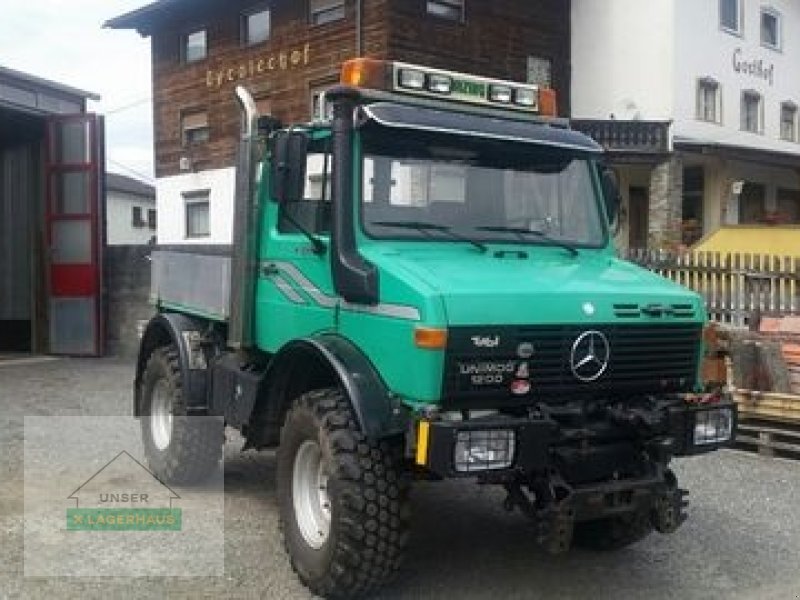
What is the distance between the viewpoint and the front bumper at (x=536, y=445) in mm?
4578

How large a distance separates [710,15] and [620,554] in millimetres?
25643

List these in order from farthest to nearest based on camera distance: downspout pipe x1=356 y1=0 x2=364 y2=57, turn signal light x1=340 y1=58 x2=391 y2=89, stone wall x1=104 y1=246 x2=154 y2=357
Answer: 1. downspout pipe x1=356 y1=0 x2=364 y2=57
2. stone wall x1=104 y1=246 x2=154 y2=357
3. turn signal light x1=340 y1=58 x2=391 y2=89

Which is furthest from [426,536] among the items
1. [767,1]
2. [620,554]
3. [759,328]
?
[767,1]

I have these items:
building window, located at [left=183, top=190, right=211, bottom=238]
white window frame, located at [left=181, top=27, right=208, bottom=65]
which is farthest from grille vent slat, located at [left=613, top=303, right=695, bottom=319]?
white window frame, located at [left=181, top=27, right=208, bottom=65]

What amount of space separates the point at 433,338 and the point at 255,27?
83.8 feet

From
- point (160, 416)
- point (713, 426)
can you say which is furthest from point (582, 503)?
point (160, 416)

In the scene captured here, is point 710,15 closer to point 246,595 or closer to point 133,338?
point 133,338

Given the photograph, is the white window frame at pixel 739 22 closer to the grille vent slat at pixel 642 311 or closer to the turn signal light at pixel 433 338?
the grille vent slat at pixel 642 311

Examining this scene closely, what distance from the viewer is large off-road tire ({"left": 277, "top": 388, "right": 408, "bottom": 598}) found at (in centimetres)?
488

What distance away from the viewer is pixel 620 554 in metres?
6.01

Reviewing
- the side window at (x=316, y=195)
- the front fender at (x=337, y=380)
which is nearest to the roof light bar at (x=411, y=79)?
the side window at (x=316, y=195)

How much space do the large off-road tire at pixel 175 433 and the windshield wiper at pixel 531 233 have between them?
2553 millimetres

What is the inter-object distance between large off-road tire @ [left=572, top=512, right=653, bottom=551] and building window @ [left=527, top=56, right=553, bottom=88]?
74.9 ft

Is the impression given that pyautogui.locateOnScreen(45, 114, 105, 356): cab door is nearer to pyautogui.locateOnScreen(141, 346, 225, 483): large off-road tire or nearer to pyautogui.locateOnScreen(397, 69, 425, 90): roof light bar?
pyautogui.locateOnScreen(141, 346, 225, 483): large off-road tire
